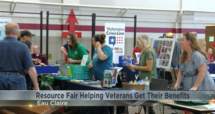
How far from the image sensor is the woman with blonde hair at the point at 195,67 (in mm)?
2969

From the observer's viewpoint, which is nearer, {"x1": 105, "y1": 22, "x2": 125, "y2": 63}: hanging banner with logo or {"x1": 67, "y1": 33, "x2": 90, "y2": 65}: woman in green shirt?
{"x1": 67, "y1": 33, "x2": 90, "y2": 65}: woman in green shirt

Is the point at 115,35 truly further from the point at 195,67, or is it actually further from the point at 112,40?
the point at 195,67

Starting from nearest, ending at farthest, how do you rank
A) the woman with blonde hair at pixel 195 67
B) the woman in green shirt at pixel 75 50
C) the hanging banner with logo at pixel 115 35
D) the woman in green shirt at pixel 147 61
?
the woman with blonde hair at pixel 195 67, the woman in green shirt at pixel 147 61, the woman in green shirt at pixel 75 50, the hanging banner with logo at pixel 115 35

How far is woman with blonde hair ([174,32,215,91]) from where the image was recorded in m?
2.97

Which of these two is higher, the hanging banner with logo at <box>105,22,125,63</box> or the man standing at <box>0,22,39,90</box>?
the hanging banner with logo at <box>105,22,125,63</box>

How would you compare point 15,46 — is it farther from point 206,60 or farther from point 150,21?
point 150,21

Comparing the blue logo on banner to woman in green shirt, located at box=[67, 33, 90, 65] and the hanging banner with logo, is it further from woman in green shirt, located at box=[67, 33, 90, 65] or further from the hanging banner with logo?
woman in green shirt, located at box=[67, 33, 90, 65]

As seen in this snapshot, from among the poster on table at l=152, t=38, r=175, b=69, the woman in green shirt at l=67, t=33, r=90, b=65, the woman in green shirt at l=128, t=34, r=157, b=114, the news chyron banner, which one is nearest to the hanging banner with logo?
the woman in green shirt at l=67, t=33, r=90, b=65

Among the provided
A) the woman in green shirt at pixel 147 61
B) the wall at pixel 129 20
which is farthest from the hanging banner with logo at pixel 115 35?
the woman in green shirt at pixel 147 61

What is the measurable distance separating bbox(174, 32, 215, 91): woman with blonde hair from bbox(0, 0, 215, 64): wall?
6.89 metres

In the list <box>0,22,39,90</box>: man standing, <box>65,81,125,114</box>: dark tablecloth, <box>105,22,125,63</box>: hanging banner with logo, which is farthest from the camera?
<box>105,22,125,63</box>: hanging banner with logo

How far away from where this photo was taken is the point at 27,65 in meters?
3.15

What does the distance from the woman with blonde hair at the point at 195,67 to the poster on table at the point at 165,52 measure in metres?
0.91

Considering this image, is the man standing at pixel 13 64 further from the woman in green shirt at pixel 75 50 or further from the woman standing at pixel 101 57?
the woman in green shirt at pixel 75 50
